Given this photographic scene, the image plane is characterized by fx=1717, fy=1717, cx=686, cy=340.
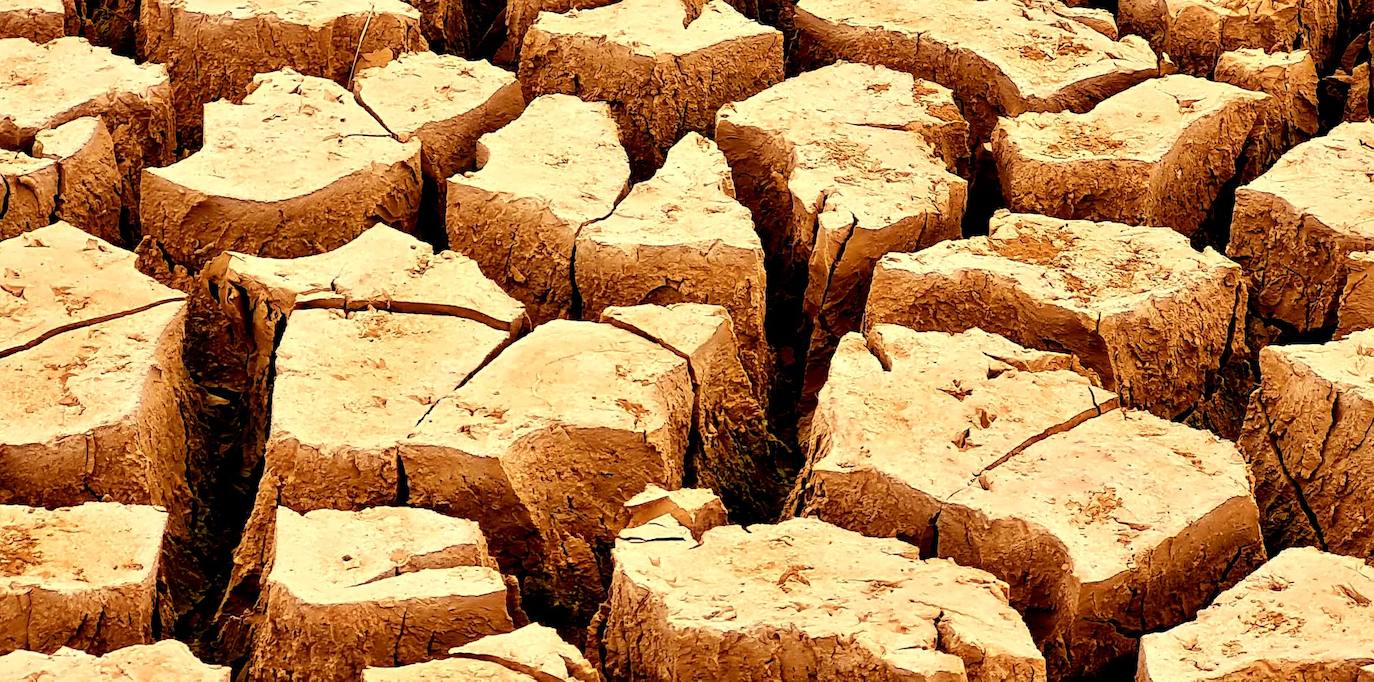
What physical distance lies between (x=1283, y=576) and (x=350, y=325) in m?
1.50

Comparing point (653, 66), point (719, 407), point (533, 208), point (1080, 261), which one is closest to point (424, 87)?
point (653, 66)

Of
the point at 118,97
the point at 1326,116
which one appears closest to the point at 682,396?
the point at 118,97

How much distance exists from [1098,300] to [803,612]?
36.9 inches

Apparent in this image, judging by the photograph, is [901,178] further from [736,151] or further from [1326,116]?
[1326,116]

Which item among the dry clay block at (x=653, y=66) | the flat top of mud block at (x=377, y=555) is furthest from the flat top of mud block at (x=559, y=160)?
the flat top of mud block at (x=377, y=555)

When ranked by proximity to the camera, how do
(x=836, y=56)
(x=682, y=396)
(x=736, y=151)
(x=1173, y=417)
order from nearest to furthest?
(x=682, y=396) → (x=1173, y=417) → (x=736, y=151) → (x=836, y=56)

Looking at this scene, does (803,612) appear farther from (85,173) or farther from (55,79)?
(55,79)

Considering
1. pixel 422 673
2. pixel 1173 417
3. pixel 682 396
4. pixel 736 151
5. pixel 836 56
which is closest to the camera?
pixel 422 673

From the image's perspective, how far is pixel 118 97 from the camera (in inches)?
137

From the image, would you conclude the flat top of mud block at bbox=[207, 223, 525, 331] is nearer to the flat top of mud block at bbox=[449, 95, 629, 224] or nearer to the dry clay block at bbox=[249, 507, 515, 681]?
the flat top of mud block at bbox=[449, 95, 629, 224]

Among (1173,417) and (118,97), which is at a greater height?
(118,97)

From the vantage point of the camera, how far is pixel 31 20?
3834mm

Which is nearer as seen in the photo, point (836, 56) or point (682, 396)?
point (682, 396)

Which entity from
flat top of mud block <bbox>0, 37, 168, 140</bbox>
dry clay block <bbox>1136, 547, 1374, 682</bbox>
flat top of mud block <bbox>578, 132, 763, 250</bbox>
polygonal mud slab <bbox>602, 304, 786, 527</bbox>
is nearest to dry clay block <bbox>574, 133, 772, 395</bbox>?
flat top of mud block <bbox>578, 132, 763, 250</bbox>
